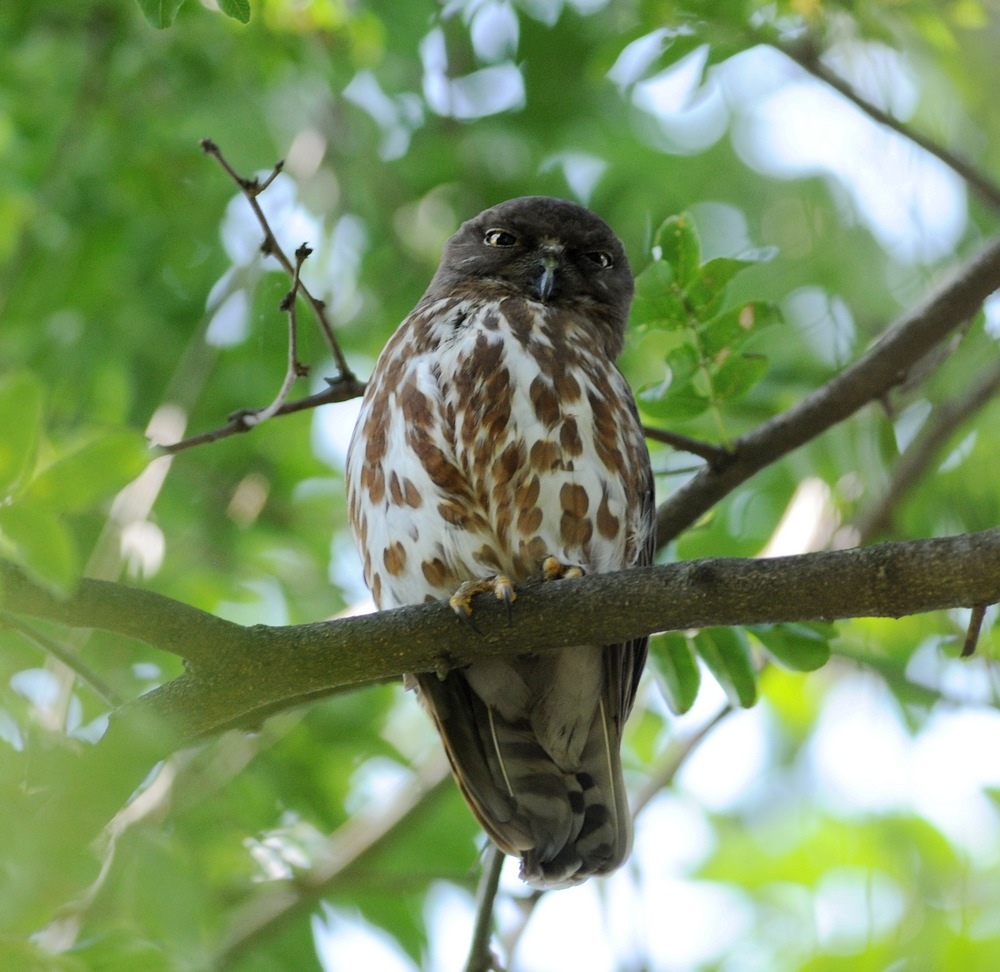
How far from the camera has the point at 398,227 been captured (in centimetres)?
657

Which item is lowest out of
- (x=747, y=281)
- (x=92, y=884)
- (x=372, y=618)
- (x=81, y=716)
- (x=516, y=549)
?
(x=92, y=884)

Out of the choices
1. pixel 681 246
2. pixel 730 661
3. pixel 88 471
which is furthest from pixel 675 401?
pixel 88 471

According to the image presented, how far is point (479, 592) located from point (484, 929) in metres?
1.16

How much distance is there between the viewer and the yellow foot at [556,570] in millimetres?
3746

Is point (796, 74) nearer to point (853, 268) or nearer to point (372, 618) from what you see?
point (853, 268)

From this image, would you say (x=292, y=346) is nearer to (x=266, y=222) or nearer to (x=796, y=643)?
(x=266, y=222)

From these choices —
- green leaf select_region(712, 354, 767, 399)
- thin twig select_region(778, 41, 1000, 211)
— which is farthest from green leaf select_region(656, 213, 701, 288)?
thin twig select_region(778, 41, 1000, 211)

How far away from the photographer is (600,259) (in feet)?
16.5

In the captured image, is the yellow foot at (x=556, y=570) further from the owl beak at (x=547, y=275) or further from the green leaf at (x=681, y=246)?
the owl beak at (x=547, y=275)

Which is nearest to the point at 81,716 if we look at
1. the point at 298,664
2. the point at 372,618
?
the point at 298,664

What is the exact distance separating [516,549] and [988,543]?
1.57 meters

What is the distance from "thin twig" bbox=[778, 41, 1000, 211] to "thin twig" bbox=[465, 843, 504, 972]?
8.66ft

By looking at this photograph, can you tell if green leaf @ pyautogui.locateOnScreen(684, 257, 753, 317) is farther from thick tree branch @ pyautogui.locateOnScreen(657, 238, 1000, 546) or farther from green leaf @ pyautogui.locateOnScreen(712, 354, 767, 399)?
thick tree branch @ pyautogui.locateOnScreen(657, 238, 1000, 546)

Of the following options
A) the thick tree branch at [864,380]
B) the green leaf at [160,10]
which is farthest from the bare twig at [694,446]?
the green leaf at [160,10]
